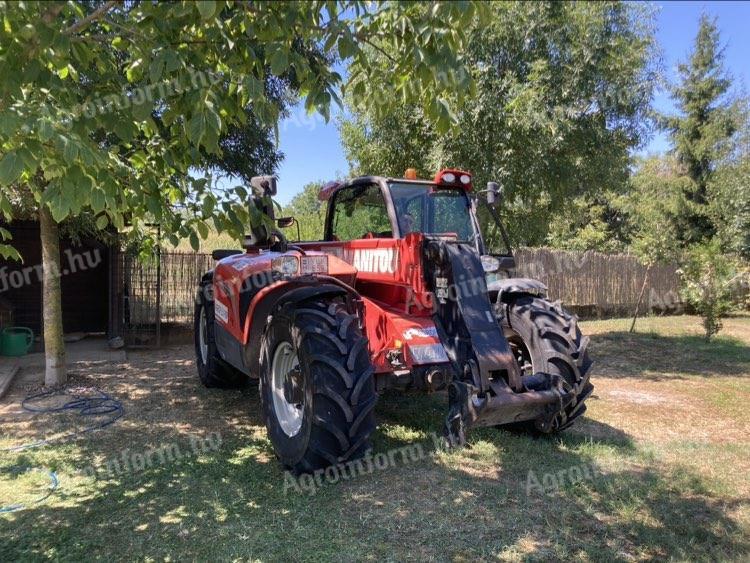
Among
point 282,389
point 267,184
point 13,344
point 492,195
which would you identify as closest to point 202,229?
point 267,184

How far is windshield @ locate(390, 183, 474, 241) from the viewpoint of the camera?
4234 mm

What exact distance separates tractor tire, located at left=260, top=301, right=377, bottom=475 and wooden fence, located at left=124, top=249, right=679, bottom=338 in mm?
6237

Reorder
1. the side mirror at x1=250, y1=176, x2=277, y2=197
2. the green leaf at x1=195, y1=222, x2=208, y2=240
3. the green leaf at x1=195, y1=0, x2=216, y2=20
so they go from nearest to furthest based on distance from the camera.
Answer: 1. the green leaf at x1=195, y1=0, x2=216, y2=20
2. the green leaf at x1=195, y1=222, x2=208, y2=240
3. the side mirror at x1=250, y1=176, x2=277, y2=197

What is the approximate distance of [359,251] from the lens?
444 cm

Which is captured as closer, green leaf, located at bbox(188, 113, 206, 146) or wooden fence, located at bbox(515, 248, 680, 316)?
green leaf, located at bbox(188, 113, 206, 146)

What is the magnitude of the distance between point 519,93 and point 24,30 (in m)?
6.12

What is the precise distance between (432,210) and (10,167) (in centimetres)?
309

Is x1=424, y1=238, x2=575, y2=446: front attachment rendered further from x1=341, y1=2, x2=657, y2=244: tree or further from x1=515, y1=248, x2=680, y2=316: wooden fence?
x1=515, y1=248, x2=680, y2=316: wooden fence

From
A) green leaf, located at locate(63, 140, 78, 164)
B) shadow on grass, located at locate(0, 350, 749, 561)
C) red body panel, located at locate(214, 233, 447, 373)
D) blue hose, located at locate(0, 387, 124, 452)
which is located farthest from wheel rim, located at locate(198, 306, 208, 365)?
green leaf, located at locate(63, 140, 78, 164)

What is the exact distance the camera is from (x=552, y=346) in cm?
408

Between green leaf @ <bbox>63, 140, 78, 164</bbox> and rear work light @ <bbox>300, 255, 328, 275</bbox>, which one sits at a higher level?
green leaf @ <bbox>63, 140, 78, 164</bbox>

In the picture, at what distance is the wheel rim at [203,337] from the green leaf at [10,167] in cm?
451

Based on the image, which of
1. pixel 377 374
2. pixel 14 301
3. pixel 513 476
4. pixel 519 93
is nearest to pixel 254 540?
pixel 377 374

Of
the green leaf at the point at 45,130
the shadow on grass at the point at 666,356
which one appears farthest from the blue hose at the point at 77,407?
the shadow on grass at the point at 666,356
